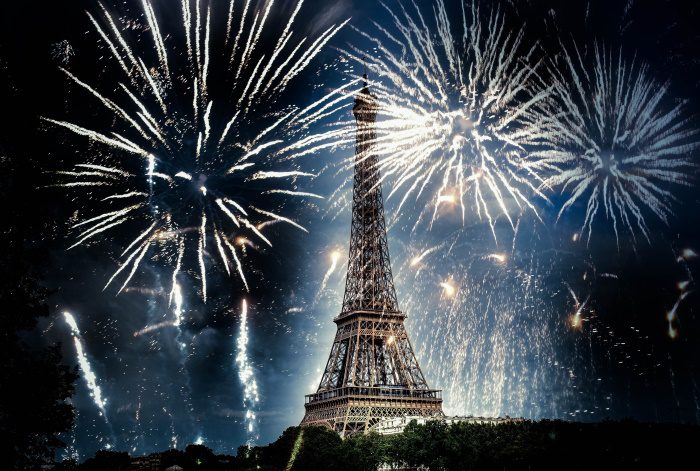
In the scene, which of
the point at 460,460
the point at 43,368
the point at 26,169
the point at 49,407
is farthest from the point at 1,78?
the point at 460,460

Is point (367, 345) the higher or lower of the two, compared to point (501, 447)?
higher

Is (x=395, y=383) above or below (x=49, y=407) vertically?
above

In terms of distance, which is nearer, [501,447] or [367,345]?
[501,447]

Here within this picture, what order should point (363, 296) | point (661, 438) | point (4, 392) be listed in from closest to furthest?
point (4, 392) → point (661, 438) → point (363, 296)

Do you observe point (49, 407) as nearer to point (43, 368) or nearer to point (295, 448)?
point (43, 368)

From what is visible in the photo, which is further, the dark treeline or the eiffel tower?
the eiffel tower
